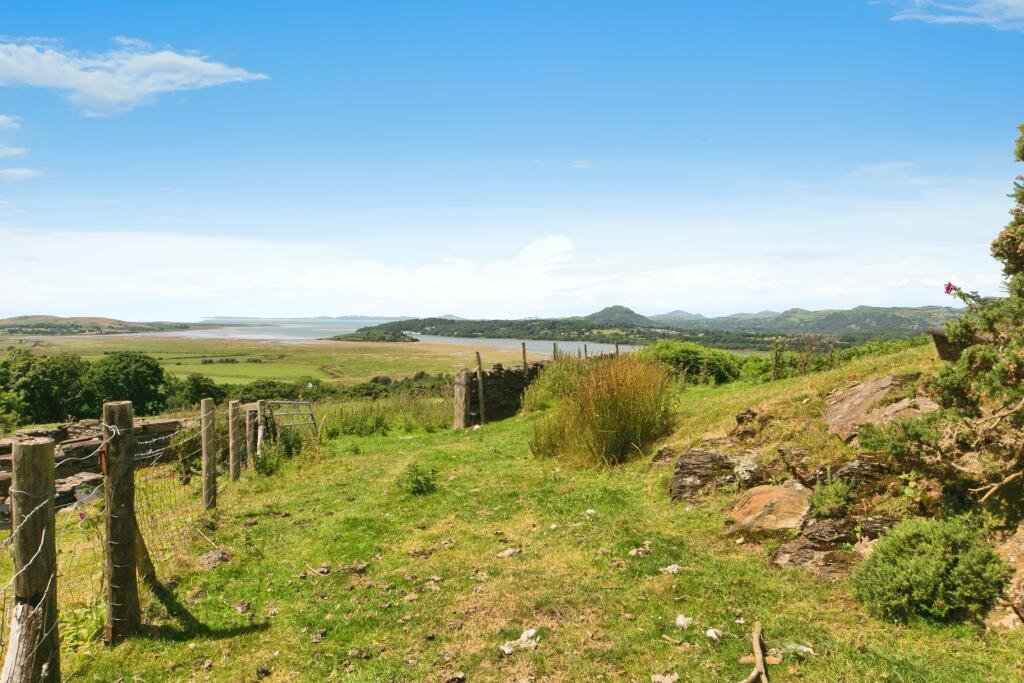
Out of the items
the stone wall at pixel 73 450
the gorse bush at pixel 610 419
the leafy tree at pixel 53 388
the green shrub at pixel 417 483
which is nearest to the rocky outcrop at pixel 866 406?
the gorse bush at pixel 610 419

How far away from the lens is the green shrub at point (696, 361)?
75.0 ft

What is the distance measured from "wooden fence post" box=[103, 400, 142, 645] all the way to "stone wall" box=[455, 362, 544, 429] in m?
14.3

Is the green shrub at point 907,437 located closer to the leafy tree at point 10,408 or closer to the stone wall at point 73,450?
the stone wall at point 73,450

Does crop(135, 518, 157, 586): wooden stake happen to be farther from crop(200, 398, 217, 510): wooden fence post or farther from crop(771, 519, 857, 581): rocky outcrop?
crop(771, 519, 857, 581): rocky outcrop

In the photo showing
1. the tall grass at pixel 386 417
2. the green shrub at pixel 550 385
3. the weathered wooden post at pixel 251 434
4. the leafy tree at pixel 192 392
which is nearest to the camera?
the weathered wooden post at pixel 251 434

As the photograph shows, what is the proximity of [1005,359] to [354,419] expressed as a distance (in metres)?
18.5

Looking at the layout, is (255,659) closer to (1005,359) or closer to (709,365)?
(1005,359)

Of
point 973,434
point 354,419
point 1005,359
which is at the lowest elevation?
point 354,419

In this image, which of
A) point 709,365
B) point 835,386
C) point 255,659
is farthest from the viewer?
point 709,365

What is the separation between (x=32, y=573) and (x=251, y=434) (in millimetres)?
10809

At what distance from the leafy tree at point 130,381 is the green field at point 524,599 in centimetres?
3856

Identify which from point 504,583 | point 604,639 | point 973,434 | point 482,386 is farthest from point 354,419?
point 973,434

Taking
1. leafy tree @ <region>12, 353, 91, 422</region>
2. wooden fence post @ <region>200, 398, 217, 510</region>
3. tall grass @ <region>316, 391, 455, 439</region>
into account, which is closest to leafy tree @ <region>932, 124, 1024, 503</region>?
wooden fence post @ <region>200, 398, 217, 510</region>

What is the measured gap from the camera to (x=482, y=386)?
2083cm
